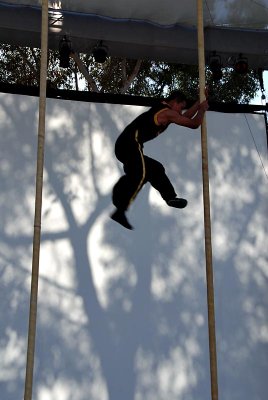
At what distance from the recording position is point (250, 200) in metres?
Result: 6.66

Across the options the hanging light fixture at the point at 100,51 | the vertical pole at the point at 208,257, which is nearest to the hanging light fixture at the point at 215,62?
the hanging light fixture at the point at 100,51

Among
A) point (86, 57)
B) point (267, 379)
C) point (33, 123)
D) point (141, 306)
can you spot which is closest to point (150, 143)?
point (33, 123)

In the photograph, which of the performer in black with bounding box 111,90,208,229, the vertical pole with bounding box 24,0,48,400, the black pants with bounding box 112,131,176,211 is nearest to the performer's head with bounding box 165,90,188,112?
the performer in black with bounding box 111,90,208,229

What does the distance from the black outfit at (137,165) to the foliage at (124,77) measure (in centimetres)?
389

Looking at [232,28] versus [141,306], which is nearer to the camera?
[141,306]

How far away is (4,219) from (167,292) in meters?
1.52

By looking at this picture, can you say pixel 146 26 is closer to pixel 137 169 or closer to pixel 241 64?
pixel 241 64

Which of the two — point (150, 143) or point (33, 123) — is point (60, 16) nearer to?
point (33, 123)

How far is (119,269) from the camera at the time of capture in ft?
20.5

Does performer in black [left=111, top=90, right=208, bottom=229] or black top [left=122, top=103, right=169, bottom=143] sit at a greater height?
black top [left=122, top=103, right=169, bottom=143]

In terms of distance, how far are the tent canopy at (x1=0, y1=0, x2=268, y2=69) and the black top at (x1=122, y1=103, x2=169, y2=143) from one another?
686 millimetres

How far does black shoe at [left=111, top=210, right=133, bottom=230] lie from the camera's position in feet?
20.8

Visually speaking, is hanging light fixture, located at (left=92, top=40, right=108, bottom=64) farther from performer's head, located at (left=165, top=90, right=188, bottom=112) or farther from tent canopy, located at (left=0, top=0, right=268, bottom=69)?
performer's head, located at (left=165, top=90, right=188, bottom=112)

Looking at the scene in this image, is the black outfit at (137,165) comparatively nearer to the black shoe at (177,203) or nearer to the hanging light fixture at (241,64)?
the black shoe at (177,203)
